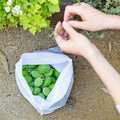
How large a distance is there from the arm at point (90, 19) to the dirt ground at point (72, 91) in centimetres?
64

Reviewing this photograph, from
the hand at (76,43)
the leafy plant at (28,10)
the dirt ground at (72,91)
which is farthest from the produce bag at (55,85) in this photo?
the hand at (76,43)

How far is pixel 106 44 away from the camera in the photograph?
75.4 inches

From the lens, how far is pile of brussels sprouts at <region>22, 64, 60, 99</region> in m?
1.71

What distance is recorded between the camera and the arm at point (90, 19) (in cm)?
120

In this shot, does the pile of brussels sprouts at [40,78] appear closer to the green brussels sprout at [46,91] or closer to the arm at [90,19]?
the green brussels sprout at [46,91]

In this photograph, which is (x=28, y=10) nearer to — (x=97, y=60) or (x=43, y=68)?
(x=43, y=68)

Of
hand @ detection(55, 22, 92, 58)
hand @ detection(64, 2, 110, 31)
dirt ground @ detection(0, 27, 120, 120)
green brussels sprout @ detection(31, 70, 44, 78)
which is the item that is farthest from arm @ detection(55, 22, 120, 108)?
dirt ground @ detection(0, 27, 120, 120)

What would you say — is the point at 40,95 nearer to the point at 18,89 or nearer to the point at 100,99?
the point at 18,89

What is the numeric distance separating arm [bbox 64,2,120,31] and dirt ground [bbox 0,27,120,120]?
0.64m

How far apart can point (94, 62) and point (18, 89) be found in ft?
3.40

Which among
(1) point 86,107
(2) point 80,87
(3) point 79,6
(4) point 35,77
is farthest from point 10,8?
(1) point 86,107

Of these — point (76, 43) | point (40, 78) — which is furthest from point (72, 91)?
point (76, 43)

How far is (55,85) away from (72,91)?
274 millimetres

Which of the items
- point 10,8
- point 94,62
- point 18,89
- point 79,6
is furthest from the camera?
point 18,89
